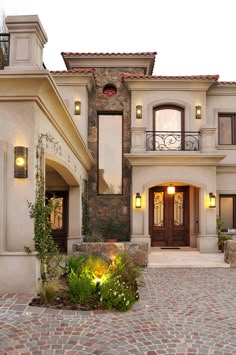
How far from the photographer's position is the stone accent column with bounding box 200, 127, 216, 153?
42.0ft

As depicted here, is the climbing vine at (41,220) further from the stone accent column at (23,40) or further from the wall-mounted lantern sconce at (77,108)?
the wall-mounted lantern sconce at (77,108)

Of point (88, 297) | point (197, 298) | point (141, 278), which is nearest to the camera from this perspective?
point (88, 297)

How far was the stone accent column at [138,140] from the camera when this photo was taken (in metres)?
12.9

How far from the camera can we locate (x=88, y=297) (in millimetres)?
5785

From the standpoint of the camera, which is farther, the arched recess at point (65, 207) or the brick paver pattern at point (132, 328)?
the arched recess at point (65, 207)

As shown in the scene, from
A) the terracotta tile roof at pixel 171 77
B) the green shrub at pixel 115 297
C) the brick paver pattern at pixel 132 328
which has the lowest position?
the brick paver pattern at pixel 132 328

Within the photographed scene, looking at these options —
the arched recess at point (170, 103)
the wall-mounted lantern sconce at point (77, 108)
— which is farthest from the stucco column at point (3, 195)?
the arched recess at point (170, 103)

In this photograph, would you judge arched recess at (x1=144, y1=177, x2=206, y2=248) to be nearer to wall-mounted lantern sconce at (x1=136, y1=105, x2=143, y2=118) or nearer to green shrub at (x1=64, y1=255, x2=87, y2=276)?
wall-mounted lantern sconce at (x1=136, y1=105, x2=143, y2=118)

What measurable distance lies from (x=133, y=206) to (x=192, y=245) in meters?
3.47

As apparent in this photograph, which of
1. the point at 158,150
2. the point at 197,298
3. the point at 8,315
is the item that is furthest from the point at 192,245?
the point at 8,315

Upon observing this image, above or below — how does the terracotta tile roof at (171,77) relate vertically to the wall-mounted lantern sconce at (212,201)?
above

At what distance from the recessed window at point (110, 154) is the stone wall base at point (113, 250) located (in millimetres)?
4964

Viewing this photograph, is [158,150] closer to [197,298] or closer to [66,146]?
[66,146]

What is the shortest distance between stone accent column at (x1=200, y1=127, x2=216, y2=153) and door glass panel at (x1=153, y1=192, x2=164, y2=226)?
2.93 m
